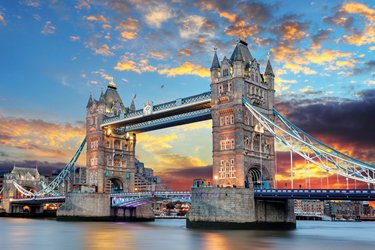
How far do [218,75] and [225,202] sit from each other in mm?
18904

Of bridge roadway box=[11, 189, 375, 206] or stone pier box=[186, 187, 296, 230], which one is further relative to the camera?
stone pier box=[186, 187, 296, 230]

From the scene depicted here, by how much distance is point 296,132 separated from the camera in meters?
66.3

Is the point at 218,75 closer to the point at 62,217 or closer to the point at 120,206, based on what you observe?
the point at 120,206

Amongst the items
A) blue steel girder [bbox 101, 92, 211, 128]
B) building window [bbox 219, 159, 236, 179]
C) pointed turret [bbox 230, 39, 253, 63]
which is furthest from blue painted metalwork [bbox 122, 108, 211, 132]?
pointed turret [bbox 230, 39, 253, 63]

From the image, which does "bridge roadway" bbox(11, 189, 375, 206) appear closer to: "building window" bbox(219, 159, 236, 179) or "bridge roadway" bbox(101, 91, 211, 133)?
"building window" bbox(219, 159, 236, 179)

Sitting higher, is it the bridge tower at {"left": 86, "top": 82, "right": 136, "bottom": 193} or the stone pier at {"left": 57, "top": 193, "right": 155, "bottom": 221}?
the bridge tower at {"left": 86, "top": 82, "right": 136, "bottom": 193}

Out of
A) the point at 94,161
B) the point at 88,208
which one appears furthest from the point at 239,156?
the point at 94,161

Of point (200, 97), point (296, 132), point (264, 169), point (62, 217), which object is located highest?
point (200, 97)

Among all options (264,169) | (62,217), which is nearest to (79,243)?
(264,169)

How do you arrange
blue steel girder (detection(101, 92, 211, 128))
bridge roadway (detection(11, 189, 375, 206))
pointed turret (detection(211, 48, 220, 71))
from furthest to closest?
1. blue steel girder (detection(101, 92, 211, 128))
2. pointed turret (detection(211, 48, 220, 71))
3. bridge roadway (detection(11, 189, 375, 206))

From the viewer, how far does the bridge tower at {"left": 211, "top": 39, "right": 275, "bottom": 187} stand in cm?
6606

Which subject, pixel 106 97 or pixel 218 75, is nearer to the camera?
pixel 218 75

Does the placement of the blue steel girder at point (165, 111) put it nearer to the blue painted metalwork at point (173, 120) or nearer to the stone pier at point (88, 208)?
the blue painted metalwork at point (173, 120)

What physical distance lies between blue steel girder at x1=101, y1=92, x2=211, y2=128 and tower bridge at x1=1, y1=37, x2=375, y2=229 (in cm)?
15
